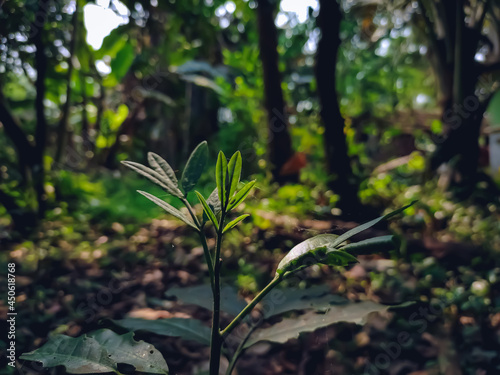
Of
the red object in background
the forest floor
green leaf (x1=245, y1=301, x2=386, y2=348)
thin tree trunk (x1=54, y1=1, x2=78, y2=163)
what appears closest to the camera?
green leaf (x1=245, y1=301, x2=386, y2=348)

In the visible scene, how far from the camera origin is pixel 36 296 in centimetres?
147

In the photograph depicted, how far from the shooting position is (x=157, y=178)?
0.67 metres

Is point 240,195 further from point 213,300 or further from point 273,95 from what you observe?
point 273,95

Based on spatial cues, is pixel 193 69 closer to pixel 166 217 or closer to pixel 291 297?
pixel 166 217

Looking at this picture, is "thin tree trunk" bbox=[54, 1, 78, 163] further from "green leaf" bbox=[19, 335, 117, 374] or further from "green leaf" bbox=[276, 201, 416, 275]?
"green leaf" bbox=[276, 201, 416, 275]

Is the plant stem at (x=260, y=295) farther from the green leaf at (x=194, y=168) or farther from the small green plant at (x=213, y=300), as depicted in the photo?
the green leaf at (x=194, y=168)

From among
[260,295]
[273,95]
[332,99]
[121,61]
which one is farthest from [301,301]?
[121,61]

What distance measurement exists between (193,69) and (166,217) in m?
2.51

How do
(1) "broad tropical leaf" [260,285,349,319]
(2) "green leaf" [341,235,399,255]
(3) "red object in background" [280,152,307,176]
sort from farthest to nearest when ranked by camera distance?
(3) "red object in background" [280,152,307,176] → (1) "broad tropical leaf" [260,285,349,319] → (2) "green leaf" [341,235,399,255]

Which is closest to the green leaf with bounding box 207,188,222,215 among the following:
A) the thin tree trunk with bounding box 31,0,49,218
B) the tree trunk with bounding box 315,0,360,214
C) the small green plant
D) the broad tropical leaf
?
the small green plant

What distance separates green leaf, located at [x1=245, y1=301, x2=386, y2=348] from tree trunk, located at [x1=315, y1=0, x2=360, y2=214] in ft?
4.51

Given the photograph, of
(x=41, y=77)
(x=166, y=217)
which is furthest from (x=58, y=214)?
(x=41, y=77)

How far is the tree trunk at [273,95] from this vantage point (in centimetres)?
316

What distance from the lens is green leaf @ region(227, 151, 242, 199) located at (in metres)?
0.60
